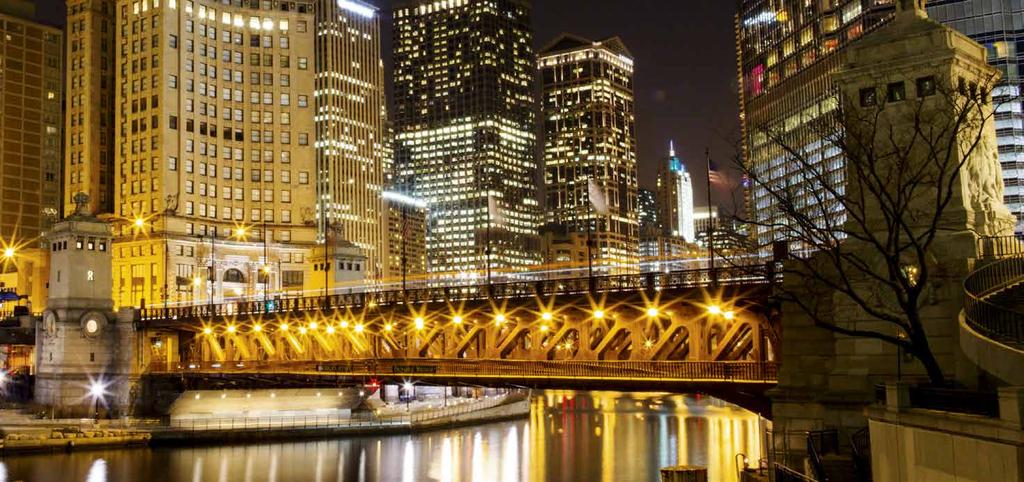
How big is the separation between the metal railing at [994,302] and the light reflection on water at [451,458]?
117 ft

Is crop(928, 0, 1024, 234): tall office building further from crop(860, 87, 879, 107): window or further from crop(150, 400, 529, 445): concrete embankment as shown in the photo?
crop(860, 87, 879, 107): window

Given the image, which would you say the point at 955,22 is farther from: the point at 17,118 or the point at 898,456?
the point at 17,118

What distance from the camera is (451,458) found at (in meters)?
82.6

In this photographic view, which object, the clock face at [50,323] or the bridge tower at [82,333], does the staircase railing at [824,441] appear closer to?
the bridge tower at [82,333]

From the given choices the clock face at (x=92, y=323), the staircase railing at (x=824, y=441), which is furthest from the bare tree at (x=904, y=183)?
the clock face at (x=92, y=323)

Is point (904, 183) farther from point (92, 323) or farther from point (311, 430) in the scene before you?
point (92, 323)

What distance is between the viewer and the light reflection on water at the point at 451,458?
71625mm

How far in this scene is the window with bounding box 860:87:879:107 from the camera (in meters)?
36.8

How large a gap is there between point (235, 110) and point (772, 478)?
116016 millimetres

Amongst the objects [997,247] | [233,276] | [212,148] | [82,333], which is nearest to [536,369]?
[997,247]

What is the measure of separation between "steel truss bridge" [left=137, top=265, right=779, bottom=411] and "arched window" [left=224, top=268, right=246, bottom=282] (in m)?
52.0

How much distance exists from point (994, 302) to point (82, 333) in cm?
8385

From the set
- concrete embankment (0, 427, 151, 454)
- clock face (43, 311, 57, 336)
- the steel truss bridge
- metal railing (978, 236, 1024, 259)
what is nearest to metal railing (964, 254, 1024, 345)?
metal railing (978, 236, 1024, 259)

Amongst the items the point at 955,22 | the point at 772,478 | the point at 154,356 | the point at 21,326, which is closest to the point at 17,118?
the point at 21,326
